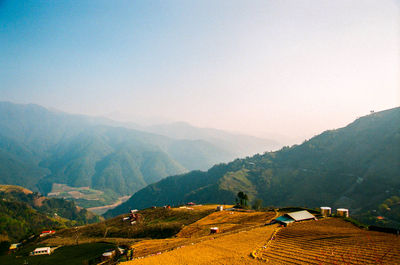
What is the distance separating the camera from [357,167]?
166000 millimetres

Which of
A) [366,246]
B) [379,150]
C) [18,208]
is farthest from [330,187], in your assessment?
[18,208]

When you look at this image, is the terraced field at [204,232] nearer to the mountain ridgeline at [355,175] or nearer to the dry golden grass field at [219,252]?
the dry golden grass field at [219,252]

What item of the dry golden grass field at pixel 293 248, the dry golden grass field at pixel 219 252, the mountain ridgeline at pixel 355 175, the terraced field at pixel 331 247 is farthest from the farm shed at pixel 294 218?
the mountain ridgeline at pixel 355 175

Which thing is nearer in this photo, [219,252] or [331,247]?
[331,247]

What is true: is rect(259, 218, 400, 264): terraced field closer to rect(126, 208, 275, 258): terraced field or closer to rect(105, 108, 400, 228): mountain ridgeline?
rect(126, 208, 275, 258): terraced field

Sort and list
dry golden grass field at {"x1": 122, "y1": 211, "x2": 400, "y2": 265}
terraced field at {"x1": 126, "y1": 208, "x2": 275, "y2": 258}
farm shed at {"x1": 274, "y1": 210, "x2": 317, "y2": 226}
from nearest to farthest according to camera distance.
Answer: dry golden grass field at {"x1": 122, "y1": 211, "x2": 400, "y2": 265} → terraced field at {"x1": 126, "y1": 208, "x2": 275, "y2": 258} → farm shed at {"x1": 274, "y1": 210, "x2": 317, "y2": 226}

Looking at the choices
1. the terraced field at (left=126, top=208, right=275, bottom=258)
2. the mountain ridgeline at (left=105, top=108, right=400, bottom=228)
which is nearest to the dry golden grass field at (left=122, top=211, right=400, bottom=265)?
the terraced field at (left=126, top=208, right=275, bottom=258)

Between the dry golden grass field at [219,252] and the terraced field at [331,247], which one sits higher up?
the terraced field at [331,247]

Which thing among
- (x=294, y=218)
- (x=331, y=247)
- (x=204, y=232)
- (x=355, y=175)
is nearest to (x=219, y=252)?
(x=331, y=247)

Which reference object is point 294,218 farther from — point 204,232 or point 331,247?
point 204,232

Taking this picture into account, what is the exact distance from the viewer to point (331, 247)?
26.1m

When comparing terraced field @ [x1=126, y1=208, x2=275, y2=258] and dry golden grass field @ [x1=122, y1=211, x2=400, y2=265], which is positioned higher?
dry golden grass field @ [x1=122, y1=211, x2=400, y2=265]

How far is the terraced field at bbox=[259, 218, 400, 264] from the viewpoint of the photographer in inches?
897

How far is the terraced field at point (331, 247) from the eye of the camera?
2278 cm
